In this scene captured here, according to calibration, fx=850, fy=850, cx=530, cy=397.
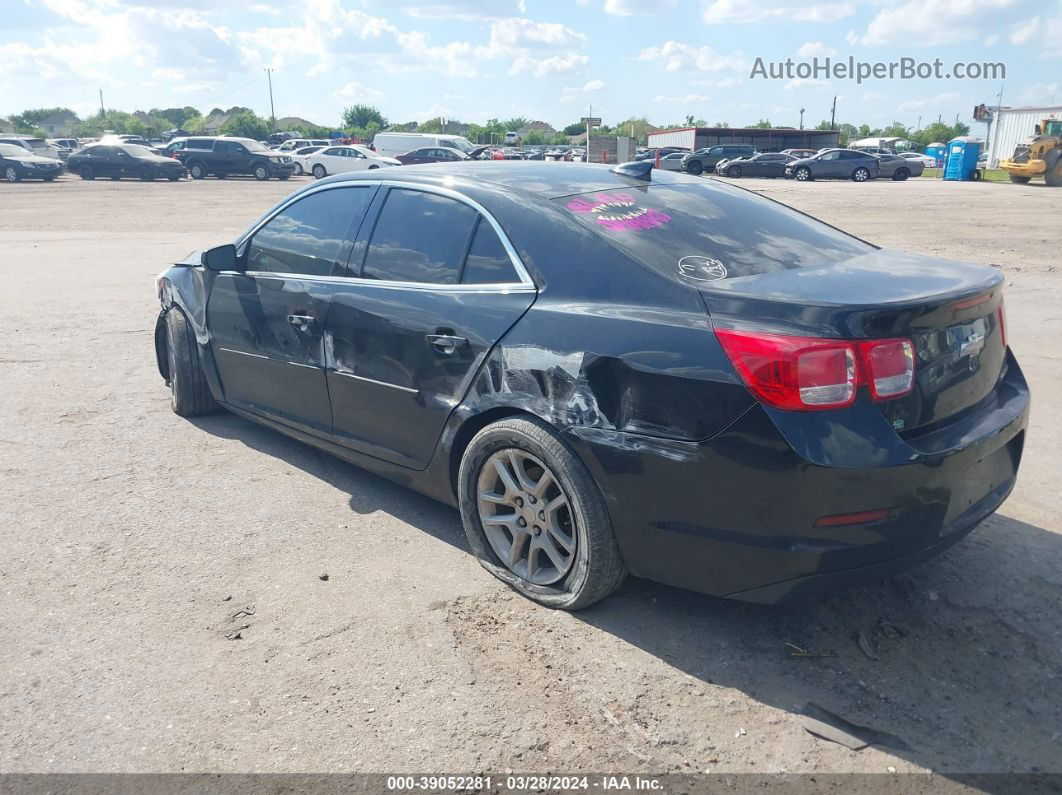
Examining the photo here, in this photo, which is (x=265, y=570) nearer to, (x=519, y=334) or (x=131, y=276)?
(x=519, y=334)

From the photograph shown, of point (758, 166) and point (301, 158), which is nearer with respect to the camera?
point (301, 158)

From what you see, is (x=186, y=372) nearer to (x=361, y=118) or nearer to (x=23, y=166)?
(x=23, y=166)

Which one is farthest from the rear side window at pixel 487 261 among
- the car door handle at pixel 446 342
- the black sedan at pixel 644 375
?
Answer: the car door handle at pixel 446 342

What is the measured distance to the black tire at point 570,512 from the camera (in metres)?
3.06

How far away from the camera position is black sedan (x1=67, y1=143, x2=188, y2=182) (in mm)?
34875

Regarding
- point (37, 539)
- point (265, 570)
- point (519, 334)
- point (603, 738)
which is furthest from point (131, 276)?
point (603, 738)

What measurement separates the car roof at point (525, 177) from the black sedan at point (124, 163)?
3447cm

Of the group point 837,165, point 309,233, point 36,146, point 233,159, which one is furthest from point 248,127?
point 309,233

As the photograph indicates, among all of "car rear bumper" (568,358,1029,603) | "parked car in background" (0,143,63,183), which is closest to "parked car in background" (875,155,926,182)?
"parked car in background" (0,143,63,183)

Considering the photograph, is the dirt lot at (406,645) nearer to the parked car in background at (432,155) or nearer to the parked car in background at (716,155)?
the parked car in background at (432,155)

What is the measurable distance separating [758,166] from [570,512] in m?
41.1

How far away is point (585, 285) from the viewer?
3170mm

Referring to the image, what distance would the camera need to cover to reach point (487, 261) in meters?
3.55

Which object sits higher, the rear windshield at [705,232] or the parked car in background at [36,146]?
the parked car in background at [36,146]
